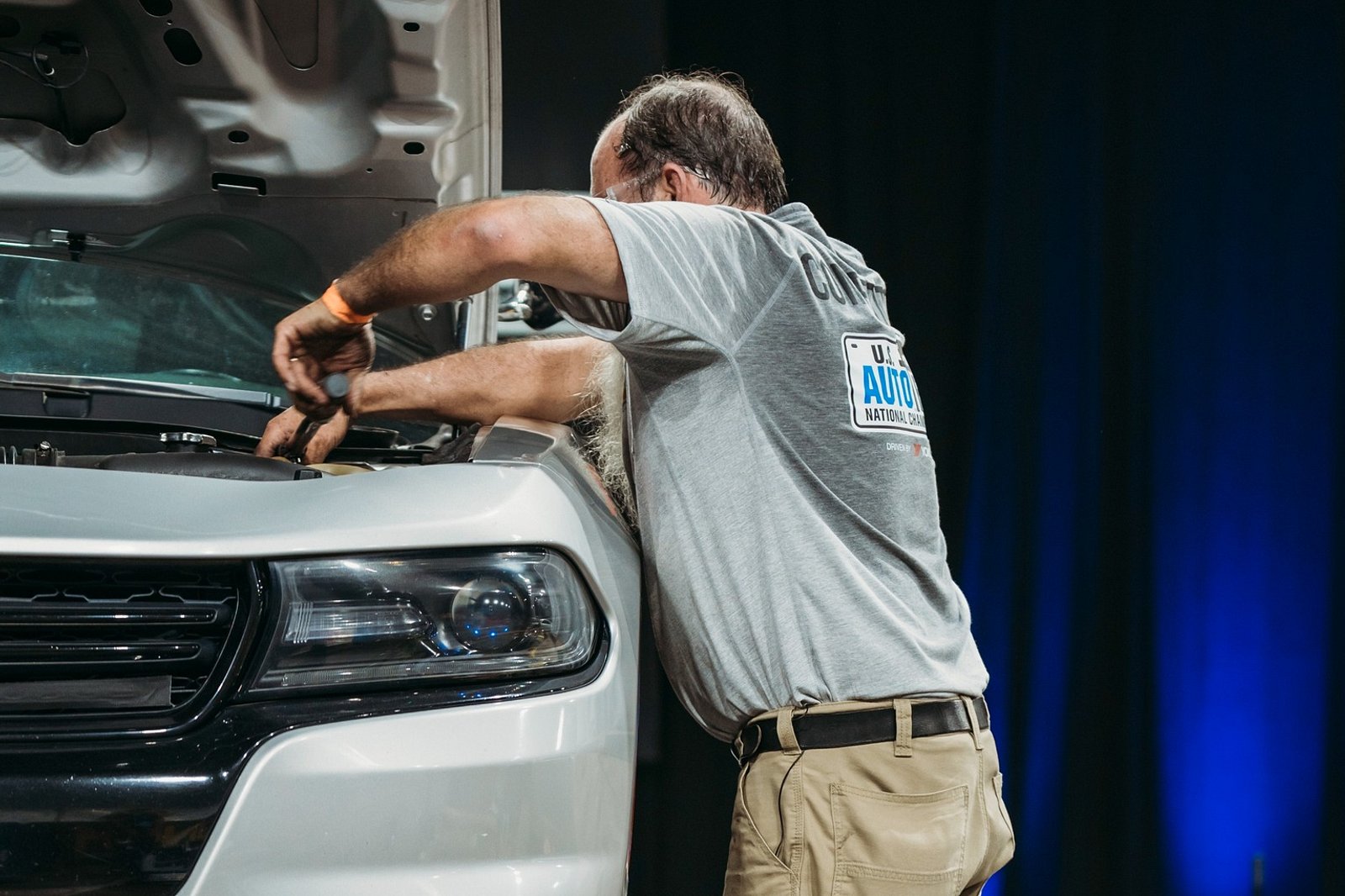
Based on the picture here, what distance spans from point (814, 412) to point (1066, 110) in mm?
2724

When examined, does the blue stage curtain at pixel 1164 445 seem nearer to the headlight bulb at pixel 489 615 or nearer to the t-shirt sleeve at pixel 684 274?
the t-shirt sleeve at pixel 684 274

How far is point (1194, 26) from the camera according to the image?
10.9 ft

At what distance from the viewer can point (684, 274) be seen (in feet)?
3.56

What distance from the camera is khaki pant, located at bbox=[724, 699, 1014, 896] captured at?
1135 millimetres

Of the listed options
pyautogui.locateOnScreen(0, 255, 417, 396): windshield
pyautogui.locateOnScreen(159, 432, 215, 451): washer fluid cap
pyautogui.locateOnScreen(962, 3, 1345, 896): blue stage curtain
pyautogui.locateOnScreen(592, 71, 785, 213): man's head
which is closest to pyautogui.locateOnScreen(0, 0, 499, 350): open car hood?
pyautogui.locateOnScreen(0, 255, 417, 396): windshield

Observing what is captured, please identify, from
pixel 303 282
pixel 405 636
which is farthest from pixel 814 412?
pixel 303 282

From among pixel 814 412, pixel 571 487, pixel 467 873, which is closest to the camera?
pixel 467 873

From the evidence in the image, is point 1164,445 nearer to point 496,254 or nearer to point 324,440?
point 324,440

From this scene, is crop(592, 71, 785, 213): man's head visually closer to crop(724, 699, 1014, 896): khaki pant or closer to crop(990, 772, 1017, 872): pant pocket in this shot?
crop(724, 699, 1014, 896): khaki pant

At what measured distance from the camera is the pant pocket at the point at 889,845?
114 cm

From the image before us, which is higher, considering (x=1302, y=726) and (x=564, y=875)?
(x=564, y=875)

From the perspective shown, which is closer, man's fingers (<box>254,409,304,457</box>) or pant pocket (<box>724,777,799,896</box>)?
pant pocket (<box>724,777,799,896</box>)

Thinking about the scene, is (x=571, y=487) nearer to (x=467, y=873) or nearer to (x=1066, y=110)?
(x=467, y=873)

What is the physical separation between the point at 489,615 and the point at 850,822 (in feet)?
1.71
